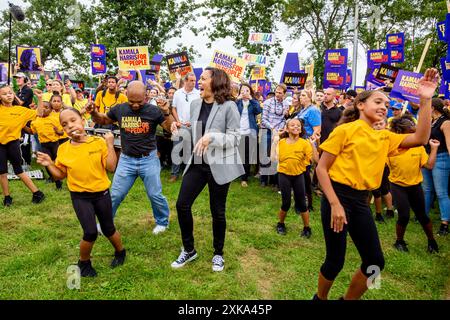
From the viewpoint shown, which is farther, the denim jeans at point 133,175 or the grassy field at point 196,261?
the denim jeans at point 133,175

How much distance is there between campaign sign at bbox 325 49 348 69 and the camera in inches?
424

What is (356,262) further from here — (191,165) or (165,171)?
(165,171)

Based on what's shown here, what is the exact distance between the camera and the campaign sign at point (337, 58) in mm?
10766

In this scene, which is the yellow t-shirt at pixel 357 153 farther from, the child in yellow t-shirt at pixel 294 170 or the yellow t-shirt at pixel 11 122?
the yellow t-shirt at pixel 11 122

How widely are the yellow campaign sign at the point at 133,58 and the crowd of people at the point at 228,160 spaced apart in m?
2.53

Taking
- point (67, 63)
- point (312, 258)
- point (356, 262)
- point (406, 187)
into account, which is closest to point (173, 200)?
point (312, 258)

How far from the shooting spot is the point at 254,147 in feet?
28.2

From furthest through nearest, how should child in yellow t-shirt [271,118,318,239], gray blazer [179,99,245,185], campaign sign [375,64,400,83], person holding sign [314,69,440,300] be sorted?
1. campaign sign [375,64,400,83]
2. child in yellow t-shirt [271,118,318,239]
3. gray blazer [179,99,245,185]
4. person holding sign [314,69,440,300]

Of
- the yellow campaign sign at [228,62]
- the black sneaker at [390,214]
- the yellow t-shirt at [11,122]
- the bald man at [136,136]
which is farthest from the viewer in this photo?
the yellow campaign sign at [228,62]

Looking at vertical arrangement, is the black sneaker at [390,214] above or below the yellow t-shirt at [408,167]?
below

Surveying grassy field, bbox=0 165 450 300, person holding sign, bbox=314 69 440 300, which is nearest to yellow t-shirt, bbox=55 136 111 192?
grassy field, bbox=0 165 450 300

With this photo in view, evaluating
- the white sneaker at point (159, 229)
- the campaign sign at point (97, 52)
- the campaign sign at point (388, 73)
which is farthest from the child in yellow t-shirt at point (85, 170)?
the campaign sign at point (97, 52)

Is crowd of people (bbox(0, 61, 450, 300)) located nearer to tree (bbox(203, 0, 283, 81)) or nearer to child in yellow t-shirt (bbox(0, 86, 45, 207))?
child in yellow t-shirt (bbox(0, 86, 45, 207))

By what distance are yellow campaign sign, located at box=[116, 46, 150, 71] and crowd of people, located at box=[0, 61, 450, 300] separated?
253cm
